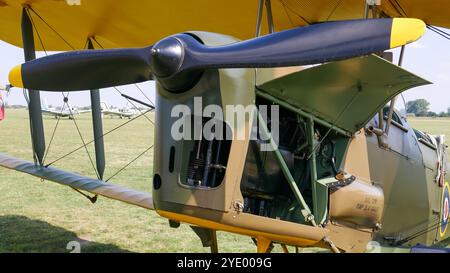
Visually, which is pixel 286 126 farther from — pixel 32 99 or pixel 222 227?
pixel 32 99

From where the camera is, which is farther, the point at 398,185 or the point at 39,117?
the point at 39,117

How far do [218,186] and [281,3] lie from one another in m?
2.82

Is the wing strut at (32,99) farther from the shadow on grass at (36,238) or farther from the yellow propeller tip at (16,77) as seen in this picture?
the yellow propeller tip at (16,77)

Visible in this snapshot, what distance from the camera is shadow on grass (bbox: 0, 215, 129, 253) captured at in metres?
5.68

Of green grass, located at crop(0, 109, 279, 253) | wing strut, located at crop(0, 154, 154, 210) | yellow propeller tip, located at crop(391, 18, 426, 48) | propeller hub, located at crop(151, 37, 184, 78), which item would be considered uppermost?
yellow propeller tip, located at crop(391, 18, 426, 48)

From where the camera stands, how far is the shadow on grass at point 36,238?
224 inches

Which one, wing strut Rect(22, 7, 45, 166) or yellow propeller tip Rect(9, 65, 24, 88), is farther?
wing strut Rect(22, 7, 45, 166)

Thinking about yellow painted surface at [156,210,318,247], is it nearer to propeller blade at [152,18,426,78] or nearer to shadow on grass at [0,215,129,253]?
propeller blade at [152,18,426,78]

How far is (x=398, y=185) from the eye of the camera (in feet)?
14.2

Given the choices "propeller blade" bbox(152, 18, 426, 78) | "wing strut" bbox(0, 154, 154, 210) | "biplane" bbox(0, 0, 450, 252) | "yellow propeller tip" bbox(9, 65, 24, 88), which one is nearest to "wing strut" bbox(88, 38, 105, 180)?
"wing strut" bbox(0, 154, 154, 210)

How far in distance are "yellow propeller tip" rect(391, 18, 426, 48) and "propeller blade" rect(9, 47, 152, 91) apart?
4.51 feet

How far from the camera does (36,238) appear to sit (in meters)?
6.07

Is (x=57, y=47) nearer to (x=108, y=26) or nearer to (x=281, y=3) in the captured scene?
(x=108, y=26)
